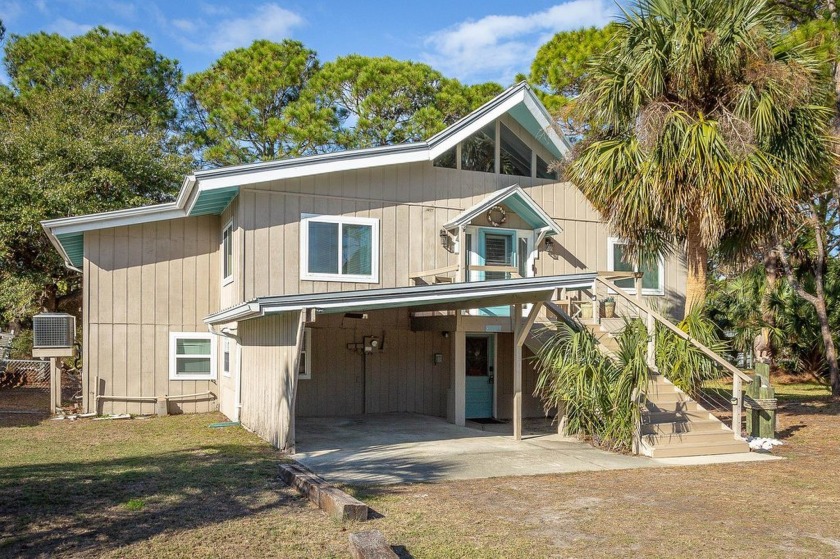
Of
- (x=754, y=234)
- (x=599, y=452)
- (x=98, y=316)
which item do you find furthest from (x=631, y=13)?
(x=98, y=316)

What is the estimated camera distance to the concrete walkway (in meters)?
9.15

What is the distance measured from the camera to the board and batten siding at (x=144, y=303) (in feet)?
47.6

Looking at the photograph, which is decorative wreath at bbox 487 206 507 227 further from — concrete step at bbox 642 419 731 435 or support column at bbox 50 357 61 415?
support column at bbox 50 357 61 415

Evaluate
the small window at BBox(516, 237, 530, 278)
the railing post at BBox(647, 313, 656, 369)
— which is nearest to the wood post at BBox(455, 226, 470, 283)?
the small window at BBox(516, 237, 530, 278)

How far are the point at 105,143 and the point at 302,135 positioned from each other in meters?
7.44

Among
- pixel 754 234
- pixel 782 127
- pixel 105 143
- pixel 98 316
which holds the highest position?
pixel 105 143

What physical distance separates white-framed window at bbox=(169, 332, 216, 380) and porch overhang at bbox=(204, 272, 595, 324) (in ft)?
12.5

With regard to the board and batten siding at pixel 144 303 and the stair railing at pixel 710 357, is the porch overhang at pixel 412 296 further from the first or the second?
the board and batten siding at pixel 144 303

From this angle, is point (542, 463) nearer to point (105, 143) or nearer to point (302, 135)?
point (105, 143)

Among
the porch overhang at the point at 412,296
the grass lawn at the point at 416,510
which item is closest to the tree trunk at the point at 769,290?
the grass lawn at the point at 416,510

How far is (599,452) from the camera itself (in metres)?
10.7

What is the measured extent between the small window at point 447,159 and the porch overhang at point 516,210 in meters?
1.03

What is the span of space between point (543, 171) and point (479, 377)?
15.9ft

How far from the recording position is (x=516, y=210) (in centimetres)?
1530
